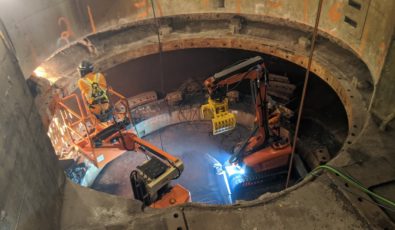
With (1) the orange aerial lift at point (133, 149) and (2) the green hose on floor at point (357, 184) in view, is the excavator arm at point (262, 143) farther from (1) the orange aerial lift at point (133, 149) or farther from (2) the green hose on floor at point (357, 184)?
(2) the green hose on floor at point (357, 184)

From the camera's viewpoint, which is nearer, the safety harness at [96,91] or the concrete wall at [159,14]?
the concrete wall at [159,14]

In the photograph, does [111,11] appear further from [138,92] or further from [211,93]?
[211,93]

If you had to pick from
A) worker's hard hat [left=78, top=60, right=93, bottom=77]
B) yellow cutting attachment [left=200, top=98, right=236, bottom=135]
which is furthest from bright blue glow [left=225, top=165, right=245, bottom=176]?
worker's hard hat [left=78, top=60, right=93, bottom=77]

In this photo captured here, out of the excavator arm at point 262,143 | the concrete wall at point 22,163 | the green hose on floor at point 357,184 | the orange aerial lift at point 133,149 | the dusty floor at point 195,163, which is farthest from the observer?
the dusty floor at point 195,163

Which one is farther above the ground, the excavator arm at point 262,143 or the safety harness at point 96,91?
the safety harness at point 96,91

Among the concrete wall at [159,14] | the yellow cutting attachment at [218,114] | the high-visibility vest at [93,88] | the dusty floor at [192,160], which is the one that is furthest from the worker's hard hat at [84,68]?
the dusty floor at [192,160]

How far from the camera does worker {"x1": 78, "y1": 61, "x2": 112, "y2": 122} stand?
7.96 m

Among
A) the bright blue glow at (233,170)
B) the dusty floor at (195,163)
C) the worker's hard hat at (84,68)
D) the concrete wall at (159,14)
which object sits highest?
the concrete wall at (159,14)

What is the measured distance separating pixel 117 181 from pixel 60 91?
9.22 feet

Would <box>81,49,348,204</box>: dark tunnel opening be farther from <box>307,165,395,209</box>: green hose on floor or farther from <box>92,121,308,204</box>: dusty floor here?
<box>307,165,395,209</box>: green hose on floor

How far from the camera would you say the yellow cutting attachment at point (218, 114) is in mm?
7973

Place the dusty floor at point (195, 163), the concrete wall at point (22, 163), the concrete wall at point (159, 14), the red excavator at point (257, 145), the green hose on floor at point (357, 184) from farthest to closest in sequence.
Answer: the dusty floor at point (195, 163), the red excavator at point (257, 145), the concrete wall at point (159, 14), the green hose on floor at point (357, 184), the concrete wall at point (22, 163)

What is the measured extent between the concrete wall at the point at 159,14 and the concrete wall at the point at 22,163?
3681 mm

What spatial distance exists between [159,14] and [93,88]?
Answer: 3.58 metres
